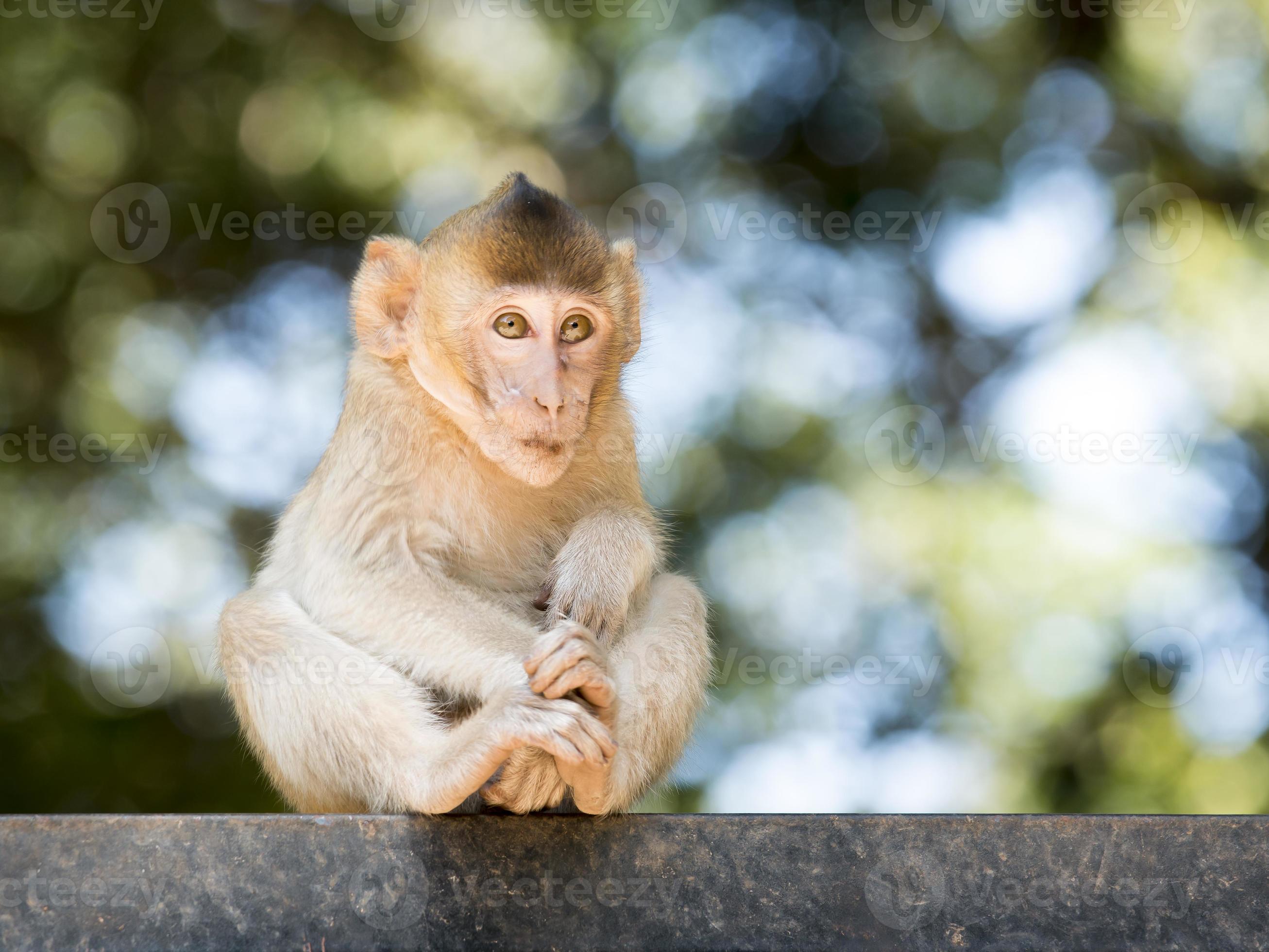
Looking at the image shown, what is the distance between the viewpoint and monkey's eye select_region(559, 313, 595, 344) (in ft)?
11.6

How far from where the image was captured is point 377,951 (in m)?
2.57

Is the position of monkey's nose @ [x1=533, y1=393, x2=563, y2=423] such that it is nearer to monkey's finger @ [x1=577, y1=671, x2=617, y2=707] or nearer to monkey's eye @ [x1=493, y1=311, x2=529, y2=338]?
monkey's eye @ [x1=493, y1=311, x2=529, y2=338]

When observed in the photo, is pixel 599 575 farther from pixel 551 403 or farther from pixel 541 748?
pixel 541 748

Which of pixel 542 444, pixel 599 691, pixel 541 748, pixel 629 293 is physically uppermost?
pixel 629 293

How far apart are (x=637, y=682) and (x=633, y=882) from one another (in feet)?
1.83

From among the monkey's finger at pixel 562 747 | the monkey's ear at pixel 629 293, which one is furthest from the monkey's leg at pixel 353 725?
the monkey's ear at pixel 629 293

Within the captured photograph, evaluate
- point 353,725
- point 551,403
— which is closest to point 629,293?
point 551,403

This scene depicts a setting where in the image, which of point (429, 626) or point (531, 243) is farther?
point (531, 243)

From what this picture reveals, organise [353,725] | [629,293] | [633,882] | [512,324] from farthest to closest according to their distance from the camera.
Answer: [629,293] → [512,324] → [353,725] → [633,882]

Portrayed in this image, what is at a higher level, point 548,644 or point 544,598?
point 548,644

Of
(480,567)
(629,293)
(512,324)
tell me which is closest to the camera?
(512,324)

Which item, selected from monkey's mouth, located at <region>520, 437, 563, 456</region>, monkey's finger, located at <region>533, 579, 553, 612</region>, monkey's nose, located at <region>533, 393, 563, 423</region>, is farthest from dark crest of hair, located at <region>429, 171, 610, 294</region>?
monkey's finger, located at <region>533, 579, 553, 612</region>

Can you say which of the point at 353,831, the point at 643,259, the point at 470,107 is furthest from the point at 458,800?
the point at 470,107

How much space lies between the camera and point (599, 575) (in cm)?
333
